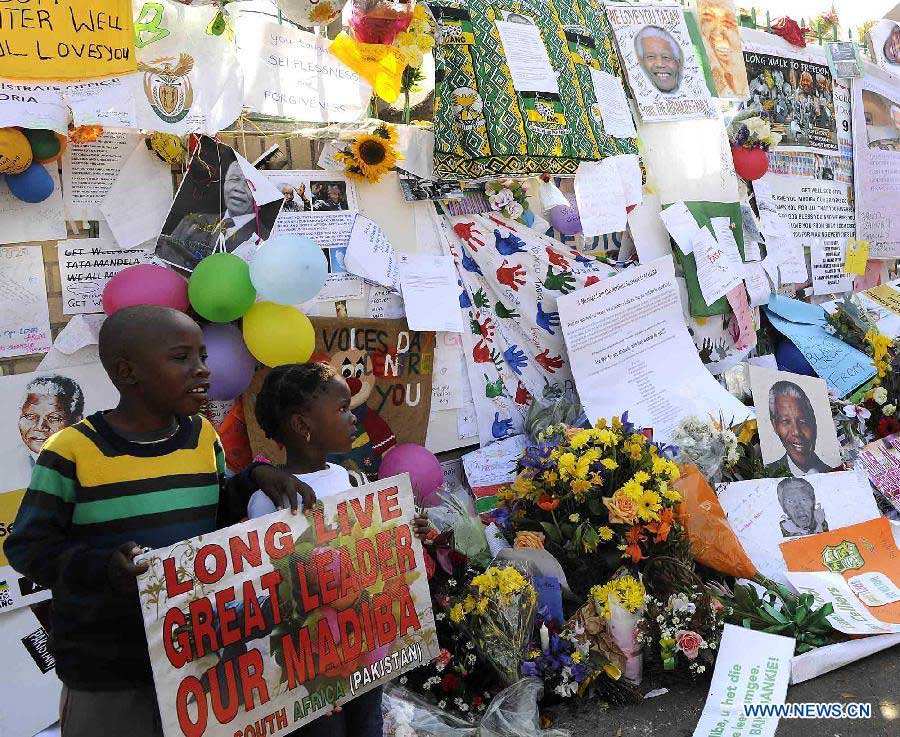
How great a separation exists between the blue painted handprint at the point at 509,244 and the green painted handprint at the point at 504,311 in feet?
0.91

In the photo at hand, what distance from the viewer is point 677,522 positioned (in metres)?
3.73

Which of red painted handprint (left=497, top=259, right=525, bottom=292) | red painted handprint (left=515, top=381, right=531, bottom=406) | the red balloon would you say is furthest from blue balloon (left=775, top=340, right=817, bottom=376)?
red painted handprint (left=497, top=259, right=525, bottom=292)

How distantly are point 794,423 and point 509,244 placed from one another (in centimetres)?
192

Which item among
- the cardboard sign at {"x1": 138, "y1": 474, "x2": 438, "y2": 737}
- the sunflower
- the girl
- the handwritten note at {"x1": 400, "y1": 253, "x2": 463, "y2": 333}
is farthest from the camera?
the handwritten note at {"x1": 400, "y1": 253, "x2": 463, "y2": 333}

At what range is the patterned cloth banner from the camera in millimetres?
4816

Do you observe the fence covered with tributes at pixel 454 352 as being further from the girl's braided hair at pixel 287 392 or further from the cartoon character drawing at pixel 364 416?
the girl's braided hair at pixel 287 392

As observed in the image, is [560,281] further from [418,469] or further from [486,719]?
[486,719]

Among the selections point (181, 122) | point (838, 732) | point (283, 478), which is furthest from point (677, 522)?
point (181, 122)

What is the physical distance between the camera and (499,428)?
4.86 metres

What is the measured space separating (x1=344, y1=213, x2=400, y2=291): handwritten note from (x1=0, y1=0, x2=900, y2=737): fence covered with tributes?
0.05ft

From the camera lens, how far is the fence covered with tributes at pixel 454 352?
2.35 meters

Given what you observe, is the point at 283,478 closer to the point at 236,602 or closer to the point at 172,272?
the point at 236,602

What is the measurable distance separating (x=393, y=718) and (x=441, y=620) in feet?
1.59

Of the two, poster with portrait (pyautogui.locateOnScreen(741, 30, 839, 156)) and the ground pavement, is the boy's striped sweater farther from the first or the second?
poster with portrait (pyautogui.locateOnScreen(741, 30, 839, 156))
